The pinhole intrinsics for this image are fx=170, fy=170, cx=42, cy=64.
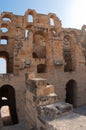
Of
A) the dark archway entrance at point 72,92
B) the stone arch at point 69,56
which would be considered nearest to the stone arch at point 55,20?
the stone arch at point 69,56

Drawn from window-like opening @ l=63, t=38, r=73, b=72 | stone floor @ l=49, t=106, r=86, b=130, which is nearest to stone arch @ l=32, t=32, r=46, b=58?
window-like opening @ l=63, t=38, r=73, b=72

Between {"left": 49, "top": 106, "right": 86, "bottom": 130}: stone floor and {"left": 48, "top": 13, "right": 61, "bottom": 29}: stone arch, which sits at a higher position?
{"left": 48, "top": 13, "right": 61, "bottom": 29}: stone arch

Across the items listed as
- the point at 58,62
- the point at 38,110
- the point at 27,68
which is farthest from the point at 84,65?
the point at 38,110

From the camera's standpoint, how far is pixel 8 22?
21.0 m

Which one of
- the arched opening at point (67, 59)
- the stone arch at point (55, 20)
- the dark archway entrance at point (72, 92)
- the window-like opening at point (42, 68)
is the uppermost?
the stone arch at point (55, 20)

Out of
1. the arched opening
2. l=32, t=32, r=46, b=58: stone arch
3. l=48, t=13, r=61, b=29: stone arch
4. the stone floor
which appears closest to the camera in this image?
the stone floor

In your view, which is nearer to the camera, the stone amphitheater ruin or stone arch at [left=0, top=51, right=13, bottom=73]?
the stone amphitheater ruin

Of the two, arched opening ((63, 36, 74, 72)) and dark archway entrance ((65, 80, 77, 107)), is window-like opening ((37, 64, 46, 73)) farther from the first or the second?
dark archway entrance ((65, 80, 77, 107))

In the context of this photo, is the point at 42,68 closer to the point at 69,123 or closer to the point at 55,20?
the point at 55,20

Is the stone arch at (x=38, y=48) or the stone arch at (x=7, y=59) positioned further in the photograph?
the stone arch at (x=38, y=48)

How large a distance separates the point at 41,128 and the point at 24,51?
32.5 feet

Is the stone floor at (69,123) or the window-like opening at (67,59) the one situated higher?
the window-like opening at (67,59)

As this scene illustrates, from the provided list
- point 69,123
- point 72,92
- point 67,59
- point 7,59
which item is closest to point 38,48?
point 67,59

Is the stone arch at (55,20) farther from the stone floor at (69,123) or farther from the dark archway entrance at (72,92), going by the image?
the stone floor at (69,123)
